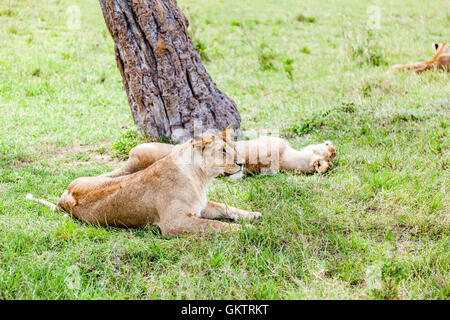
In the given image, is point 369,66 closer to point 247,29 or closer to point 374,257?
point 247,29

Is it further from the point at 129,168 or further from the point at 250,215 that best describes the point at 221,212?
the point at 129,168

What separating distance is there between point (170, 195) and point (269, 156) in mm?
1789

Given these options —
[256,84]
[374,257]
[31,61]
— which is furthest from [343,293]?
[31,61]

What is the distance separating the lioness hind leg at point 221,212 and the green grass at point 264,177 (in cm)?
21

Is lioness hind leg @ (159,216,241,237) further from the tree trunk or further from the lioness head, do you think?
the tree trunk

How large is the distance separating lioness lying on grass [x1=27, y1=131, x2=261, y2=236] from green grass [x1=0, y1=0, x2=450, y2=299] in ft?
0.51

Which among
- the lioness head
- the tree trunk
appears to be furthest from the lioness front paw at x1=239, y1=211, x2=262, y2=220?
the tree trunk

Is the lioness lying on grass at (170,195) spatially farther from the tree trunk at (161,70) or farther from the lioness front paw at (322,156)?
the tree trunk at (161,70)

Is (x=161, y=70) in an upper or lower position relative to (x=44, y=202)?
upper

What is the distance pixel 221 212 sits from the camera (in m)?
4.50

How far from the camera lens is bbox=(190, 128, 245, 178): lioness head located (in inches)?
171

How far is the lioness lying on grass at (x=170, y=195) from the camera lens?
4160 mm

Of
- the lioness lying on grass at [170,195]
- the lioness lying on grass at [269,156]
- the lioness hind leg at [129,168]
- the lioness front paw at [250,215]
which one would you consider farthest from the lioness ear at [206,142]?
the lioness hind leg at [129,168]

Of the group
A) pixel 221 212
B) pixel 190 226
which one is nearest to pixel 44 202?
pixel 190 226
